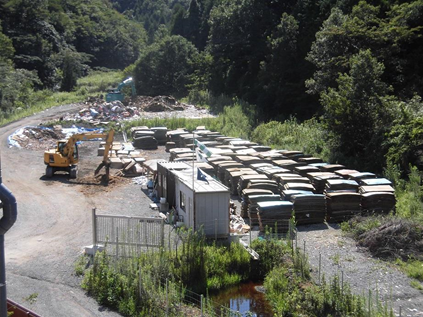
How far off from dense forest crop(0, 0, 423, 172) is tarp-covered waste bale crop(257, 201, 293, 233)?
8.31 meters

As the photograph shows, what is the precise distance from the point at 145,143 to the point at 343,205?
20.4m

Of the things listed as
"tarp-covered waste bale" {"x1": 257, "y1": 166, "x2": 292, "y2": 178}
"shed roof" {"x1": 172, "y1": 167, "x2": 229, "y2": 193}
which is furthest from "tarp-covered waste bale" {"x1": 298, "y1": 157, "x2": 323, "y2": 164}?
"shed roof" {"x1": 172, "y1": 167, "x2": 229, "y2": 193}

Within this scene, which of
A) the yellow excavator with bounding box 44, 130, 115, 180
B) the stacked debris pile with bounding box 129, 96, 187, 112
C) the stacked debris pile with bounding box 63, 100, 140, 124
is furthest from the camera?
the stacked debris pile with bounding box 129, 96, 187, 112

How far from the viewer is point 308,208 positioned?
20.8 meters

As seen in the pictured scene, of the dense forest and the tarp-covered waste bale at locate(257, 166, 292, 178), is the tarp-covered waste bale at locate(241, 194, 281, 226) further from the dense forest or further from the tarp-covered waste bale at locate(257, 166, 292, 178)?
the dense forest

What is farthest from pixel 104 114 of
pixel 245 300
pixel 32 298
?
pixel 245 300

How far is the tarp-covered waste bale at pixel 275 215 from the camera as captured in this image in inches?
778

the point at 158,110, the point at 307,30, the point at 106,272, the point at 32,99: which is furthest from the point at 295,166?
the point at 32,99

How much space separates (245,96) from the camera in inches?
2056

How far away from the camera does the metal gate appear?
16.3 meters

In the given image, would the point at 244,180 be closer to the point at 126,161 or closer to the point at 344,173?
the point at 344,173

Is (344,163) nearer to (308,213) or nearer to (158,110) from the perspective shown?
(308,213)

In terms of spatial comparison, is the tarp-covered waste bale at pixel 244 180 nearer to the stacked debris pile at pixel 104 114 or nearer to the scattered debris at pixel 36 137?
the scattered debris at pixel 36 137

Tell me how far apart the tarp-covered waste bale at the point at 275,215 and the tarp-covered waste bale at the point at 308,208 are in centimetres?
86
